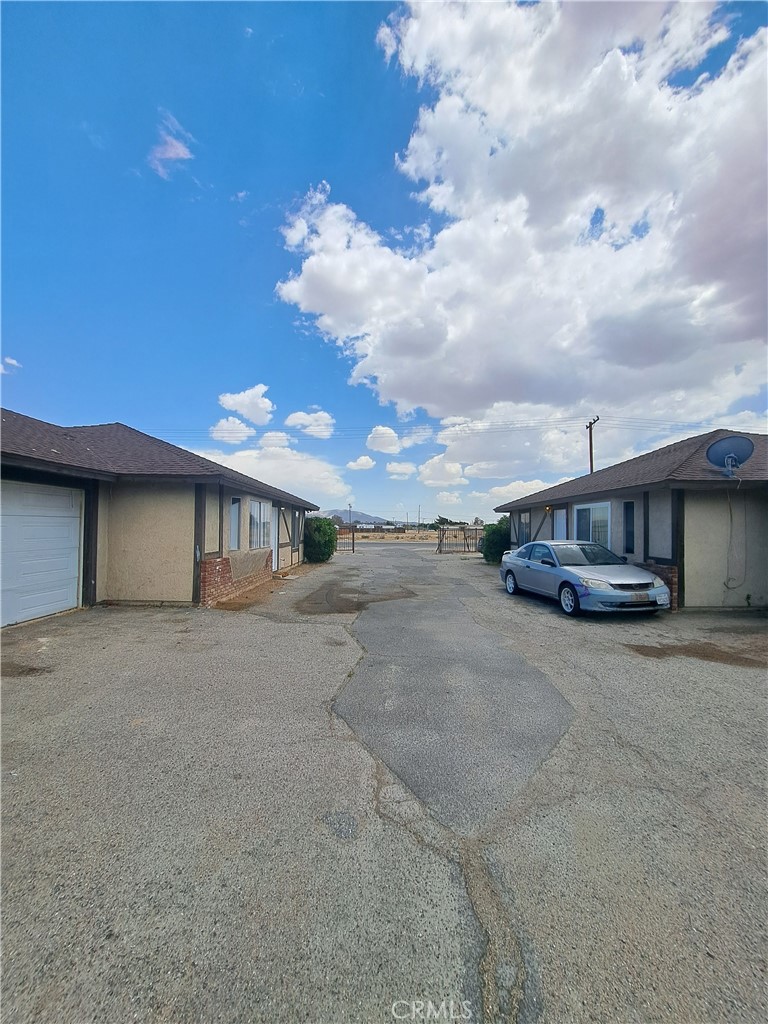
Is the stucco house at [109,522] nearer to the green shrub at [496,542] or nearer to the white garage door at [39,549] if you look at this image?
the white garage door at [39,549]

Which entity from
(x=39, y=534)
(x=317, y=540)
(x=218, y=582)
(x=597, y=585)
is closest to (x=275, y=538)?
(x=317, y=540)

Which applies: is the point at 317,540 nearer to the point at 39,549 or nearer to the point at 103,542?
the point at 103,542

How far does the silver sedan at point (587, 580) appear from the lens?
7984 millimetres

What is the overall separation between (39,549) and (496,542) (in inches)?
681

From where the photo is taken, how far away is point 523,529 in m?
18.3

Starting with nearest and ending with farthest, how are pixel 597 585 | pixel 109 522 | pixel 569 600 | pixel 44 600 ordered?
pixel 44 600
pixel 597 585
pixel 569 600
pixel 109 522

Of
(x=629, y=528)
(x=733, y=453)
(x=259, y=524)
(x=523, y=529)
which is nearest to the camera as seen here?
(x=733, y=453)

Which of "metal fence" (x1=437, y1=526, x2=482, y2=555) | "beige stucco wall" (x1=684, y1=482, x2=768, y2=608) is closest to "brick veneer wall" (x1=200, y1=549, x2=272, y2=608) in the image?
"beige stucco wall" (x1=684, y1=482, x2=768, y2=608)

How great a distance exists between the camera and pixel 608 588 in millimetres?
7980

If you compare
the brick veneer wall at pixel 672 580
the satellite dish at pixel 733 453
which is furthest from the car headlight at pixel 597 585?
the satellite dish at pixel 733 453

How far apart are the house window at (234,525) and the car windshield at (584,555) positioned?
7671 millimetres

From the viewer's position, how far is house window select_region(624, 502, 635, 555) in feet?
35.4

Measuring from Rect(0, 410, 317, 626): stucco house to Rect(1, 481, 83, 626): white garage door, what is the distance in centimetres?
2

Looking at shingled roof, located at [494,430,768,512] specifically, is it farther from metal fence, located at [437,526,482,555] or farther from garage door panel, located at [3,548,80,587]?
metal fence, located at [437,526,482,555]
